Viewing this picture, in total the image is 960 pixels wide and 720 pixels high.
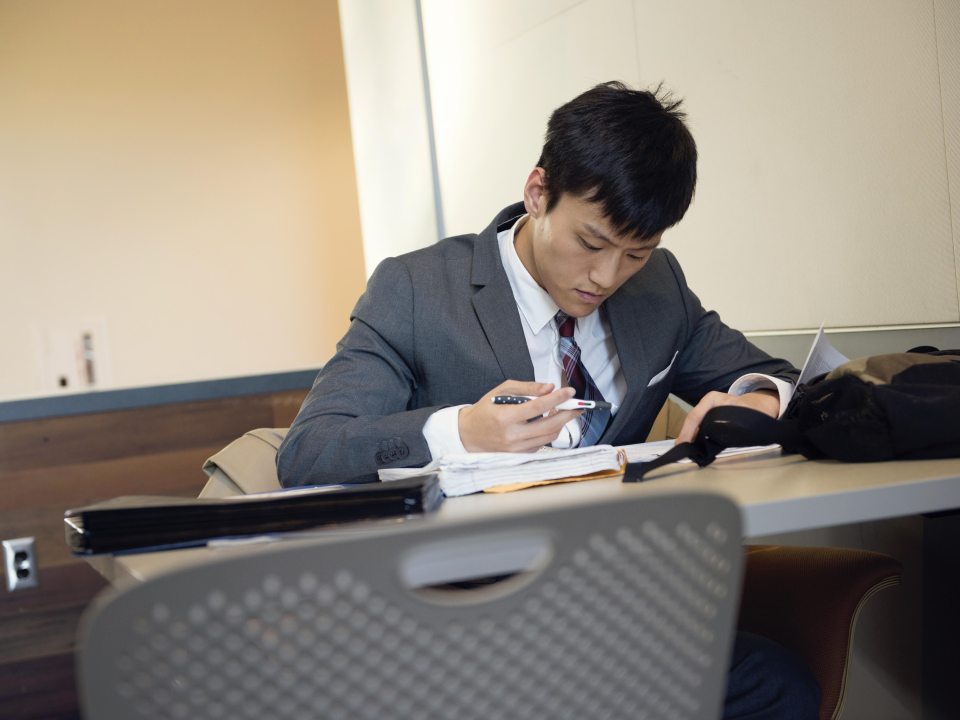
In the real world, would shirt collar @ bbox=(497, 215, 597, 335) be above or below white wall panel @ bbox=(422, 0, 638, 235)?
below

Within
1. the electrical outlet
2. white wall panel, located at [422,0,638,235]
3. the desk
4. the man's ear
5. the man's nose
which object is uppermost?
white wall panel, located at [422,0,638,235]

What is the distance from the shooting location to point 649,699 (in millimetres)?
678

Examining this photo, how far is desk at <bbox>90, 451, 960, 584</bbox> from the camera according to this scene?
36.3 inches

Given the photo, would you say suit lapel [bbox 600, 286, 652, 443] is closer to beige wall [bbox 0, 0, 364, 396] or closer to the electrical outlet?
the electrical outlet

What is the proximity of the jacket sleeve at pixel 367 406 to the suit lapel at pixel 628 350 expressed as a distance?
1.18ft

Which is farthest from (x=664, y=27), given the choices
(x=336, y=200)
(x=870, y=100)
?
(x=336, y=200)

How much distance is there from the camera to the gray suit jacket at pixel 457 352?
1.51 metres

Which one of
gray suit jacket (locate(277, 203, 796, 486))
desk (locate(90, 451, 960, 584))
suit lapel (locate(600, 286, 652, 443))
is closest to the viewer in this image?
desk (locate(90, 451, 960, 584))

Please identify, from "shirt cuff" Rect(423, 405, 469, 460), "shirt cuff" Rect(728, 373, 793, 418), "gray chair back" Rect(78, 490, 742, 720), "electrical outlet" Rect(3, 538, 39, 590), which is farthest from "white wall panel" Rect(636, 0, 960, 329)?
"electrical outlet" Rect(3, 538, 39, 590)

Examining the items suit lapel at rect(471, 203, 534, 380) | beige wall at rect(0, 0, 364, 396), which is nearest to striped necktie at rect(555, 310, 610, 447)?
suit lapel at rect(471, 203, 534, 380)

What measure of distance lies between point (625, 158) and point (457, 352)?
0.42 meters

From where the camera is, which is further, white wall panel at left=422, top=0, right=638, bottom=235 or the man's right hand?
white wall panel at left=422, top=0, right=638, bottom=235

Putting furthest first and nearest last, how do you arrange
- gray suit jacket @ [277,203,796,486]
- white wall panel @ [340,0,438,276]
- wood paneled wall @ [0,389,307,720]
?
white wall panel @ [340,0,438,276], wood paneled wall @ [0,389,307,720], gray suit jacket @ [277,203,796,486]

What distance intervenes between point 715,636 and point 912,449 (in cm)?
61
